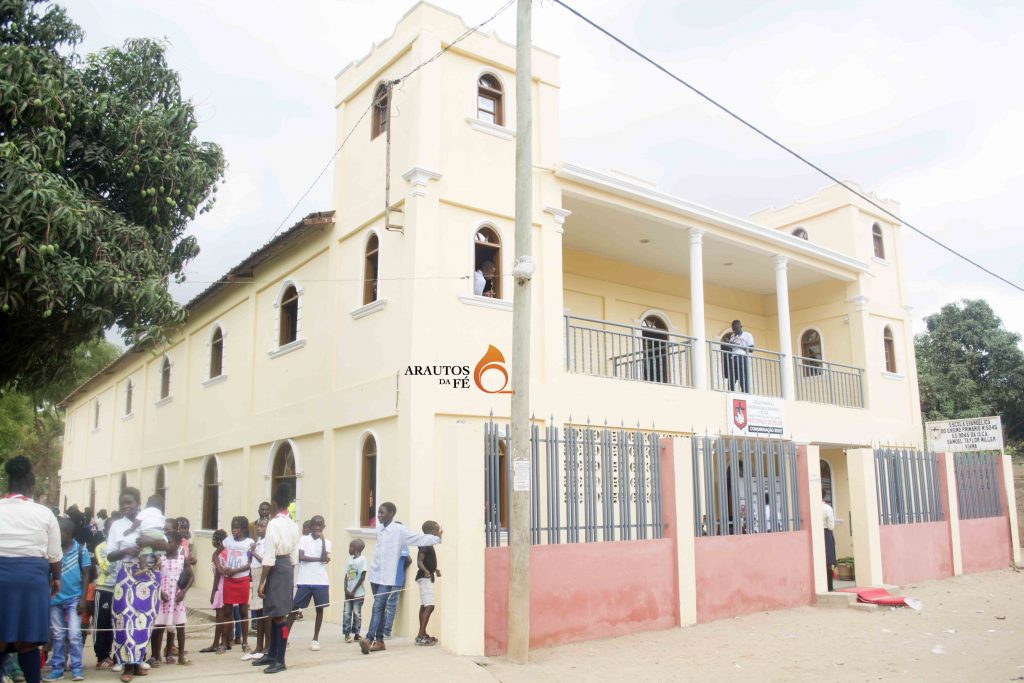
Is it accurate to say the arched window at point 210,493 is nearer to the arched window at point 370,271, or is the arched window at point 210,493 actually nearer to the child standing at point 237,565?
the arched window at point 370,271

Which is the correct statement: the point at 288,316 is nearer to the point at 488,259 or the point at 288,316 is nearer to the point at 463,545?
the point at 488,259

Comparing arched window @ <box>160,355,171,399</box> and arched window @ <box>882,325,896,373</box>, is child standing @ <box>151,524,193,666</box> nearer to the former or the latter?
arched window @ <box>160,355,171,399</box>

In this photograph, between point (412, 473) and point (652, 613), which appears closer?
point (652, 613)

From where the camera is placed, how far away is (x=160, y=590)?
820cm

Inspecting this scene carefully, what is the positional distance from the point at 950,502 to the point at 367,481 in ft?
33.3

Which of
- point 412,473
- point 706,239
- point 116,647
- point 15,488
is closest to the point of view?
point 15,488

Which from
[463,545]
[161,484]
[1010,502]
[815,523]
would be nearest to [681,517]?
[815,523]

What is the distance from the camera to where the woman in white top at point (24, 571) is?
591cm

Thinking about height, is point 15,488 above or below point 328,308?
below

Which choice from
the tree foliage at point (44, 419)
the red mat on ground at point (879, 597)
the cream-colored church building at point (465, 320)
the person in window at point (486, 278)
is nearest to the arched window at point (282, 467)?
A: the cream-colored church building at point (465, 320)

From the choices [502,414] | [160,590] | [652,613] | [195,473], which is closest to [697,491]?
[652,613]

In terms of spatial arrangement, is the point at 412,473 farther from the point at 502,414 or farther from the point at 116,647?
the point at 116,647

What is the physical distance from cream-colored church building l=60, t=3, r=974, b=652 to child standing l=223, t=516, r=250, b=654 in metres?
2.14

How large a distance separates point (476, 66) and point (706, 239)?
5762 mm
